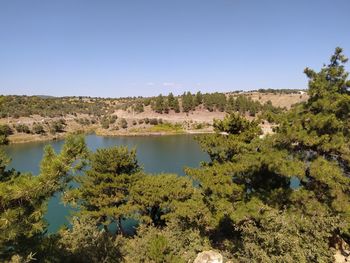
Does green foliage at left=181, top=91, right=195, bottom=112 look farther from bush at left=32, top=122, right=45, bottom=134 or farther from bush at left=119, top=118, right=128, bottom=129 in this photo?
bush at left=32, top=122, right=45, bottom=134

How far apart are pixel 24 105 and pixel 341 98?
11301cm

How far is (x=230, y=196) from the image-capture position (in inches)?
647

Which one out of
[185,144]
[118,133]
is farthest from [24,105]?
[185,144]

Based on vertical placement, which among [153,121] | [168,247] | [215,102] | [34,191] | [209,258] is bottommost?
[153,121]

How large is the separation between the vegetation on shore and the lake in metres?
10.6

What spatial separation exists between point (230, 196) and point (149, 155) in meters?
44.2

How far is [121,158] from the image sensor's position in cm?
2169

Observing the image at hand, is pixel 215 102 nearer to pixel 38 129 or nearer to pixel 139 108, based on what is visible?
pixel 139 108

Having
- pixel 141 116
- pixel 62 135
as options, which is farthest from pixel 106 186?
pixel 141 116

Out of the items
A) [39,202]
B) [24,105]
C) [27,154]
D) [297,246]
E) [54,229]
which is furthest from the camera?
[24,105]

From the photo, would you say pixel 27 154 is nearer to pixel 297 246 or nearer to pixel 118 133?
pixel 118 133

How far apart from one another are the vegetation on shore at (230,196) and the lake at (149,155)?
1055 cm

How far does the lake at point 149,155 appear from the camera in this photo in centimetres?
4450

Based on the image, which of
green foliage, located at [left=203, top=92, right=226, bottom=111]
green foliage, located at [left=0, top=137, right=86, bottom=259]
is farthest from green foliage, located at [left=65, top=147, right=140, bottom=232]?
green foliage, located at [left=203, top=92, right=226, bottom=111]
